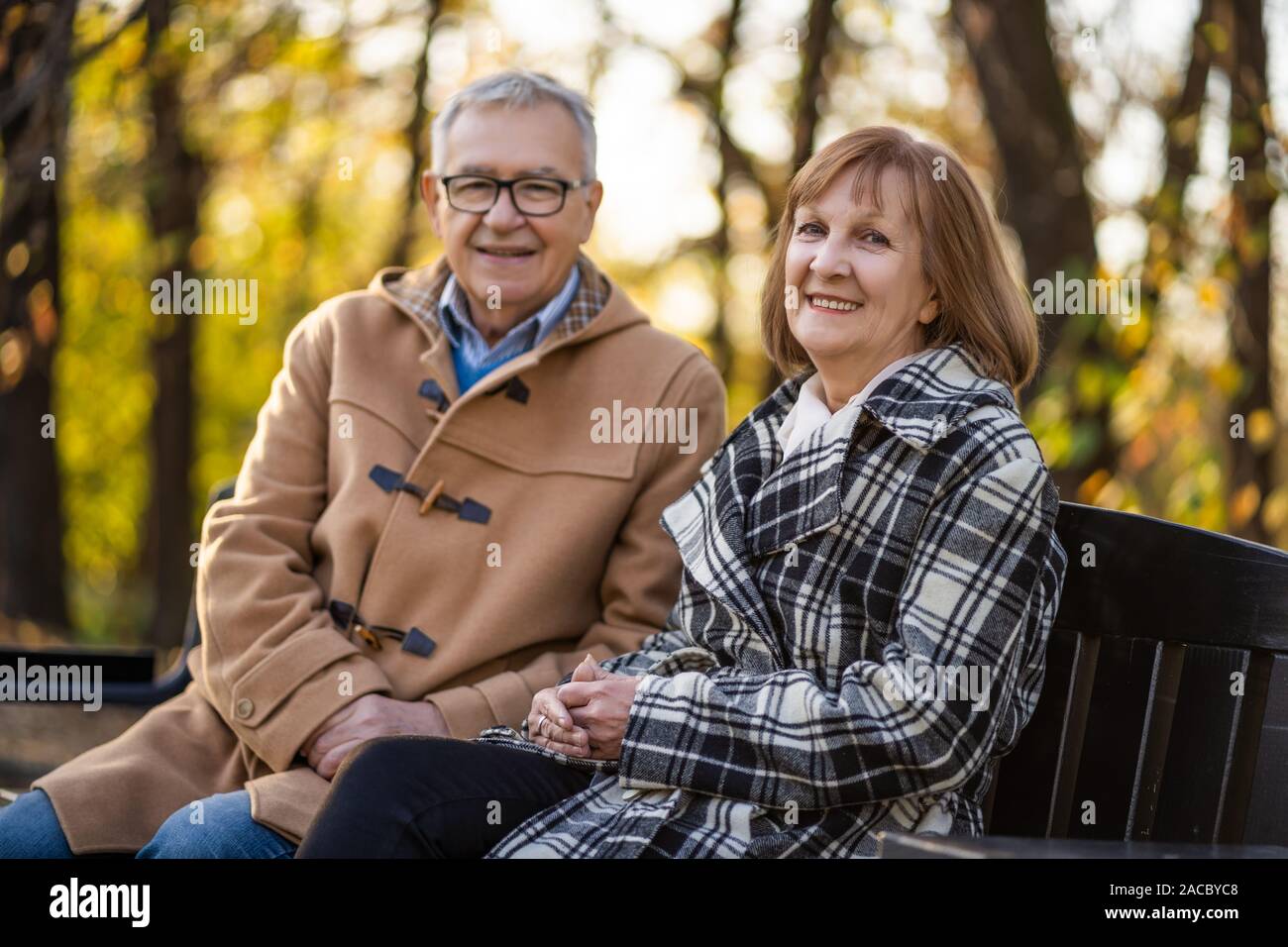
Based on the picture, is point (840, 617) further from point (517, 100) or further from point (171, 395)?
point (171, 395)

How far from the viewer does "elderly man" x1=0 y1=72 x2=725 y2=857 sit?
3.19m

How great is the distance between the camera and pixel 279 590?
3309 mm

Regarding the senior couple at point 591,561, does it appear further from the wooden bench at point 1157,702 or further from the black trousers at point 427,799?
the wooden bench at point 1157,702

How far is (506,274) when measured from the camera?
11.4 feet

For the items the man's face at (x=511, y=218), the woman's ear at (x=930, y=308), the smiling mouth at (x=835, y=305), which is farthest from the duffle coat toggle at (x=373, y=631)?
the woman's ear at (x=930, y=308)

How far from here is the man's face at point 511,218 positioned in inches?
135

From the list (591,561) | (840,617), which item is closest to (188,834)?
(591,561)

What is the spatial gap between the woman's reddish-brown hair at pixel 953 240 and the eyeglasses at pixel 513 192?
0.81 meters

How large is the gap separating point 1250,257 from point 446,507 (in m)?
3.00

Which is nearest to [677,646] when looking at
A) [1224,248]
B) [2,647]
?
[2,647]

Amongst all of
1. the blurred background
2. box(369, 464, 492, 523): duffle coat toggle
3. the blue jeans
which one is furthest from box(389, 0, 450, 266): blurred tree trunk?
the blue jeans

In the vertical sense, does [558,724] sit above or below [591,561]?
below
